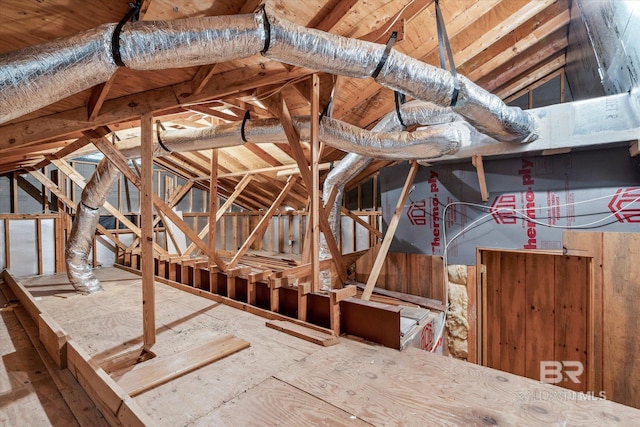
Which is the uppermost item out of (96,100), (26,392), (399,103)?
(399,103)

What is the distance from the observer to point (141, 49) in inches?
53.7

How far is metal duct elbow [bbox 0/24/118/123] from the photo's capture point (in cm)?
113

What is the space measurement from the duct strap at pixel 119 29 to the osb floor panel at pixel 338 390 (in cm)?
165

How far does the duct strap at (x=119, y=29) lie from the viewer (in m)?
1.32

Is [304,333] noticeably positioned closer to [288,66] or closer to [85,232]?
[288,66]

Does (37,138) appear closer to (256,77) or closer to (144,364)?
(256,77)

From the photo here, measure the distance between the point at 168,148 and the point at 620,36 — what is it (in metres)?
4.02

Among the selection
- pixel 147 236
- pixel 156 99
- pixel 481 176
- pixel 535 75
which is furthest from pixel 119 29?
pixel 535 75

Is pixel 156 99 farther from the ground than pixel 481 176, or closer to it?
farther from the ground

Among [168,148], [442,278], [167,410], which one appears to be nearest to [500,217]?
[442,278]

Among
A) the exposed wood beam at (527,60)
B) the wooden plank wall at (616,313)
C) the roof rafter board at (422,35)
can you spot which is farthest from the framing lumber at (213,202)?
the wooden plank wall at (616,313)

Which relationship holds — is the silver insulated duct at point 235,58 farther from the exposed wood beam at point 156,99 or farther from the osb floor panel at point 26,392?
the osb floor panel at point 26,392

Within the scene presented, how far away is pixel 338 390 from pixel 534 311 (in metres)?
2.99

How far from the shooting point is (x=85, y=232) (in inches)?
151
